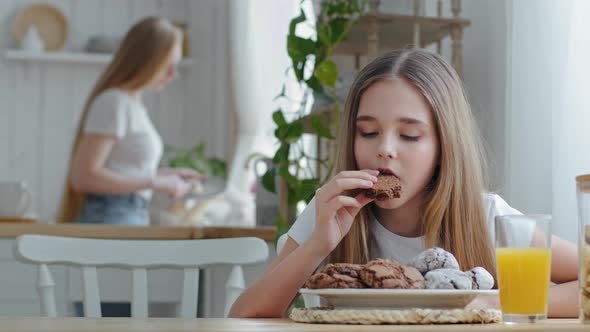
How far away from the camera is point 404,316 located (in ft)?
3.04

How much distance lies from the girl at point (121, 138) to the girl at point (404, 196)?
5.45ft

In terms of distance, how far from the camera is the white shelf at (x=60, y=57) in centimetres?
549

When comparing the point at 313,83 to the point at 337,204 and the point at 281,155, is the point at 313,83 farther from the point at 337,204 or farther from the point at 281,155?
the point at 337,204

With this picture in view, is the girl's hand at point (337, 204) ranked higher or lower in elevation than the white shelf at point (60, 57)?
lower

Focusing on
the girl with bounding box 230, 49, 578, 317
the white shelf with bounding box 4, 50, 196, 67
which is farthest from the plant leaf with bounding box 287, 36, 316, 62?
the white shelf with bounding box 4, 50, 196, 67

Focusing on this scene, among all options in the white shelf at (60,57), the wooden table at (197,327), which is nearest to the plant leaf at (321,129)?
the wooden table at (197,327)

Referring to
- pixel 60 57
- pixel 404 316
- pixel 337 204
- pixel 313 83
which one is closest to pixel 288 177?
pixel 313 83

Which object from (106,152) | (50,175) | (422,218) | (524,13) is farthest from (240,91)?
(422,218)

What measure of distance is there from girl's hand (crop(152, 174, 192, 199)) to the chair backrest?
60.4 inches

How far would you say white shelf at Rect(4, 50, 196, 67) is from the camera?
18.0 feet

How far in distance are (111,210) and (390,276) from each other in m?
2.24

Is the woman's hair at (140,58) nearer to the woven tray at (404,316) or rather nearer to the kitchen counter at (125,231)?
the kitchen counter at (125,231)

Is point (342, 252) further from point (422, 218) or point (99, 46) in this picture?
point (99, 46)

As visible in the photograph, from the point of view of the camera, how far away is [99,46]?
18.3 ft
